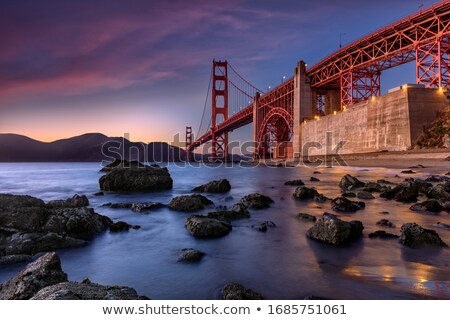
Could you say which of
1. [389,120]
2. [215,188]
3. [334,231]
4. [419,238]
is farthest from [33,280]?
[389,120]

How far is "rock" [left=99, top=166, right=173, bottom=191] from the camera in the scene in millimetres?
11344

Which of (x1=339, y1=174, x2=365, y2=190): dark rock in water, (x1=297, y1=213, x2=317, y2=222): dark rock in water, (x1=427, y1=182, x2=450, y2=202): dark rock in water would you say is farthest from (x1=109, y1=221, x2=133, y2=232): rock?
(x1=339, y1=174, x2=365, y2=190): dark rock in water

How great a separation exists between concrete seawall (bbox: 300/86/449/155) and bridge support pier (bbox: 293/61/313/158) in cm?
916

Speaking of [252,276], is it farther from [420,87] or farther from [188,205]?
[420,87]

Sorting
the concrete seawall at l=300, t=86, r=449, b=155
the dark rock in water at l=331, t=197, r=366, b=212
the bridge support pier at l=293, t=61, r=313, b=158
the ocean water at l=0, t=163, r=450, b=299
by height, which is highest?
the bridge support pier at l=293, t=61, r=313, b=158

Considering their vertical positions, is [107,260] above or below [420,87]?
below

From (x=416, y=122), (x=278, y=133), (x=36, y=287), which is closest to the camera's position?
(x=36, y=287)

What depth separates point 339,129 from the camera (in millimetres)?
32500

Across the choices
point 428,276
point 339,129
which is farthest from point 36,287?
point 339,129

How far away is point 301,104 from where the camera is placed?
141ft

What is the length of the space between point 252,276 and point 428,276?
5.57 ft

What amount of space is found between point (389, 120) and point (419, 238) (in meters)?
24.6

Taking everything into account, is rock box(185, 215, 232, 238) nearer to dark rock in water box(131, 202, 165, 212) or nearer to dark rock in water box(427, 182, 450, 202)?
dark rock in water box(131, 202, 165, 212)

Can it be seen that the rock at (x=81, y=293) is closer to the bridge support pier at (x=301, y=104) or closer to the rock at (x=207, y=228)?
the rock at (x=207, y=228)
